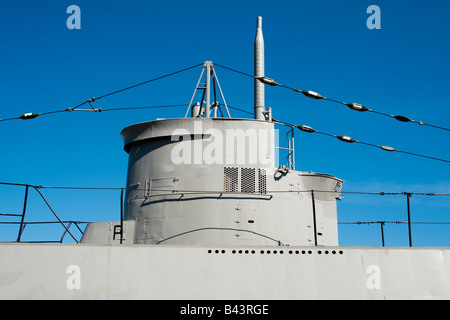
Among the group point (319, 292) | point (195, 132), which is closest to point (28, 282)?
point (195, 132)

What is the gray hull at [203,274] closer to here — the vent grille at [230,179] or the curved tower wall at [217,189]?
the curved tower wall at [217,189]

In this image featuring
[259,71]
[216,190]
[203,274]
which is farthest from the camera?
[259,71]

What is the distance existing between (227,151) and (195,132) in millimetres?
895

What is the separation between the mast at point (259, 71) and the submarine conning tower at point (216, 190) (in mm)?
1971

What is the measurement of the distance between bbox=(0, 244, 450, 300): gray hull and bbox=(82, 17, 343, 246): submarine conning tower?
1365 millimetres

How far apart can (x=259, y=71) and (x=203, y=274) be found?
691 cm

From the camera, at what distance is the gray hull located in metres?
9.68

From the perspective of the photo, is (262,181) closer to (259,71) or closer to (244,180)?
(244,180)

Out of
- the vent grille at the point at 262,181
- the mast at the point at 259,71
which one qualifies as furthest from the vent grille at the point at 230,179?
the mast at the point at 259,71

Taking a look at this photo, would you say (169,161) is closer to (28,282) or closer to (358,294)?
(28,282)

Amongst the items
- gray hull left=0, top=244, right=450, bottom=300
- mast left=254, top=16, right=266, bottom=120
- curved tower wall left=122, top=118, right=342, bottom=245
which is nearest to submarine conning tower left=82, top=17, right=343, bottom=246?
curved tower wall left=122, top=118, right=342, bottom=245

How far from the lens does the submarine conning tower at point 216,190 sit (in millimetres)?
11336

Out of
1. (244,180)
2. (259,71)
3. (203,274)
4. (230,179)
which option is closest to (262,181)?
(244,180)

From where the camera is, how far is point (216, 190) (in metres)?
11.6
